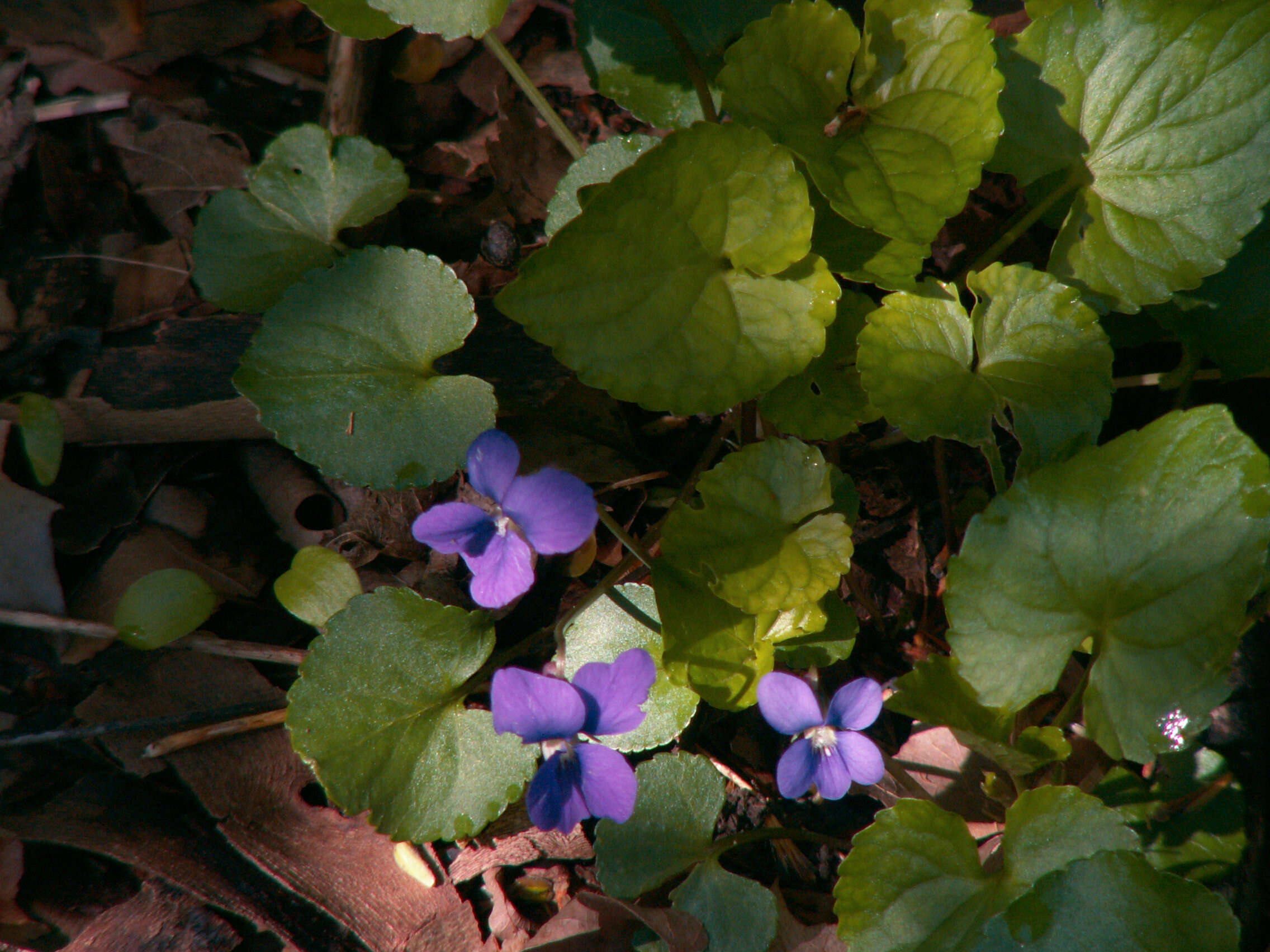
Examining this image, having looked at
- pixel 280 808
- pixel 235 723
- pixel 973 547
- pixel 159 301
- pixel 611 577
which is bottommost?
pixel 280 808

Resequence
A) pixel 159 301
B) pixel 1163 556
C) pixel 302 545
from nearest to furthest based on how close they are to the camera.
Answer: pixel 1163 556 < pixel 302 545 < pixel 159 301

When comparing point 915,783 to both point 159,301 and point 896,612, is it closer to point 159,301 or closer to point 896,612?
point 896,612

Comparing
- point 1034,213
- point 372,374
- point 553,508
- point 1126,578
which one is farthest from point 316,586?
point 1034,213

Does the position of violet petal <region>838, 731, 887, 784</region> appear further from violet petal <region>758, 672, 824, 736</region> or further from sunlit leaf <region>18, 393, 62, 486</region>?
sunlit leaf <region>18, 393, 62, 486</region>

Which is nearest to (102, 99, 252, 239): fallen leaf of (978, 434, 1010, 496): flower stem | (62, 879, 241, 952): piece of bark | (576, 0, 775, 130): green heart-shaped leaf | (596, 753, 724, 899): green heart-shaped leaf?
(576, 0, 775, 130): green heart-shaped leaf

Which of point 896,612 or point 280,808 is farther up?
point 896,612

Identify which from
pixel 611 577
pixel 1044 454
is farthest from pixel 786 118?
pixel 611 577
